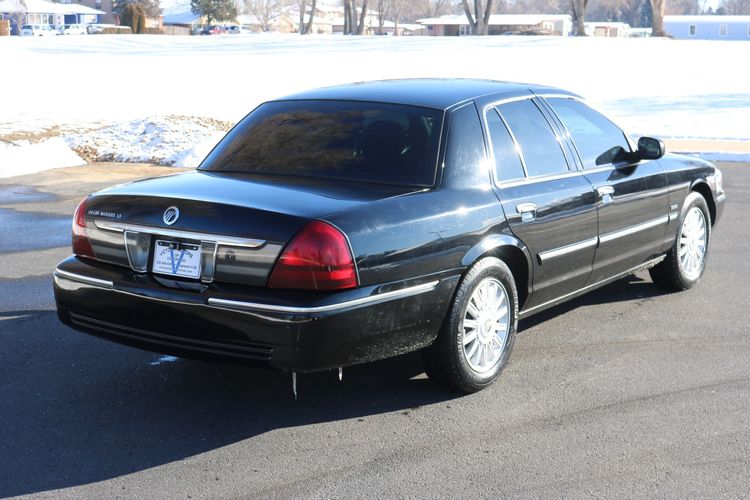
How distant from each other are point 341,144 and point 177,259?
47.6 inches

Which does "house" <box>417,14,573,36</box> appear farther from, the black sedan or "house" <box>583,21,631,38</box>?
the black sedan

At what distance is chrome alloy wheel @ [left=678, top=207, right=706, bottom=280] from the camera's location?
7.51 metres

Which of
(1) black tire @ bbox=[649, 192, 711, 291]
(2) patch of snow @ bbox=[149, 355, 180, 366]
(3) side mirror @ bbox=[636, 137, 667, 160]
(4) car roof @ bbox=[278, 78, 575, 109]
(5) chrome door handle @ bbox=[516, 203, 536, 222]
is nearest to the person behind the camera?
(5) chrome door handle @ bbox=[516, 203, 536, 222]

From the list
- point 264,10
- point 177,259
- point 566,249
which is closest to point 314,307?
point 177,259

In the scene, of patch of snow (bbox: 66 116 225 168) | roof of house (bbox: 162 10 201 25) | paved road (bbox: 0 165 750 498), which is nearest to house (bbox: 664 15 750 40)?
roof of house (bbox: 162 10 201 25)

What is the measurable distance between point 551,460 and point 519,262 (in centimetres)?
145

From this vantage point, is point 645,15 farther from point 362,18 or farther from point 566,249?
point 566,249

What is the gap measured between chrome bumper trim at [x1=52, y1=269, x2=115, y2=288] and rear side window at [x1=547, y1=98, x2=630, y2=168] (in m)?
2.94

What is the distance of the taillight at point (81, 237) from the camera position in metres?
5.19

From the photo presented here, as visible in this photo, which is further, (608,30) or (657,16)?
(608,30)

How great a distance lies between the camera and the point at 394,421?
4973 millimetres

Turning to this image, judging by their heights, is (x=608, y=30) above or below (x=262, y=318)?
above

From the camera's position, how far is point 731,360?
19.5 feet

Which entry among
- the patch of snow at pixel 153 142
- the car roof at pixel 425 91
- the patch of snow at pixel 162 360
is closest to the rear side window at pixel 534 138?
the car roof at pixel 425 91
